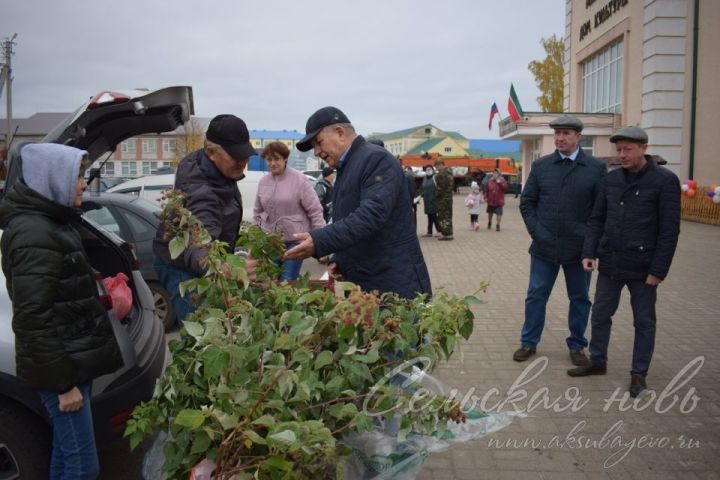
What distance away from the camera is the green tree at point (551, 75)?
42.3 m

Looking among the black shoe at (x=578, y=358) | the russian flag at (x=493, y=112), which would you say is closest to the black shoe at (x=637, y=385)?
the black shoe at (x=578, y=358)

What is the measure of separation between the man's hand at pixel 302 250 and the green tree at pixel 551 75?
4221 cm

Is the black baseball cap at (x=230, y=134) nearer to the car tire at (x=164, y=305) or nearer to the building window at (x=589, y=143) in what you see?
the car tire at (x=164, y=305)

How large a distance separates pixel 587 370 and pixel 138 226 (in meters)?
4.78

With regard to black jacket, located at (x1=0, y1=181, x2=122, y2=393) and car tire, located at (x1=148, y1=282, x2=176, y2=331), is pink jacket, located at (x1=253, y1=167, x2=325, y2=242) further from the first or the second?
black jacket, located at (x1=0, y1=181, x2=122, y2=393)

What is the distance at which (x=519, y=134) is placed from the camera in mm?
28469

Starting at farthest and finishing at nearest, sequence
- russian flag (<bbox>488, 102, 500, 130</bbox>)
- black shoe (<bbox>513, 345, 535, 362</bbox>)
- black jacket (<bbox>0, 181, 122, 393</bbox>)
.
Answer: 1. russian flag (<bbox>488, 102, 500, 130</bbox>)
2. black shoe (<bbox>513, 345, 535, 362</bbox>)
3. black jacket (<bbox>0, 181, 122, 393</bbox>)

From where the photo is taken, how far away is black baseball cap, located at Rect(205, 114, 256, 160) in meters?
3.44

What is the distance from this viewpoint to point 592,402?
4398 mm

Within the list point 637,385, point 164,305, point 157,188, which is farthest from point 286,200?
point 157,188

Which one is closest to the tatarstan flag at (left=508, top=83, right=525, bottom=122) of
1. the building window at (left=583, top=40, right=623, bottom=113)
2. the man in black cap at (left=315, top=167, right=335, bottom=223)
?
the building window at (left=583, top=40, right=623, bottom=113)

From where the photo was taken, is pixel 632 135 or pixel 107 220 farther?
pixel 107 220

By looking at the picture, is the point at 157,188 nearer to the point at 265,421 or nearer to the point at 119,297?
the point at 119,297

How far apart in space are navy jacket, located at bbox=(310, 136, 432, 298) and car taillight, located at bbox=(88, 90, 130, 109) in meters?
1.32
